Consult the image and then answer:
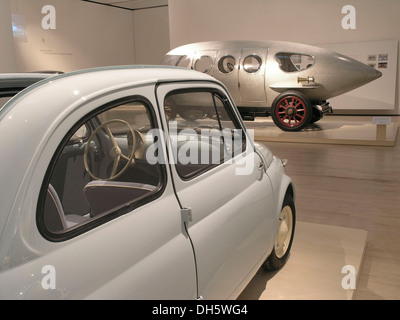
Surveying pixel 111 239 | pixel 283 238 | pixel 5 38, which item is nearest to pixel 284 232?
pixel 283 238

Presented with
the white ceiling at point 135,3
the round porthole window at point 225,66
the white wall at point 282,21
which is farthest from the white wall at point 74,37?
the round porthole window at point 225,66

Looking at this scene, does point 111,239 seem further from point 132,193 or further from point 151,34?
point 151,34

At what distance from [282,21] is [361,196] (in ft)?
30.8

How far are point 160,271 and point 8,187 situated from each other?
0.64 meters

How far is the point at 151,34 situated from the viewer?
1930 cm

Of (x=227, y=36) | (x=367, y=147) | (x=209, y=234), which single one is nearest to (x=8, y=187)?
(x=209, y=234)

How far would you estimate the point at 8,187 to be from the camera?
1147 mm

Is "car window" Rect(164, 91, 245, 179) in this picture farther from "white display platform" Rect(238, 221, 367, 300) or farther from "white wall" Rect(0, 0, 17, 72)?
"white wall" Rect(0, 0, 17, 72)

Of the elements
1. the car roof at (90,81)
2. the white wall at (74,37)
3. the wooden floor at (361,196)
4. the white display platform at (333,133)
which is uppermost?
the white wall at (74,37)

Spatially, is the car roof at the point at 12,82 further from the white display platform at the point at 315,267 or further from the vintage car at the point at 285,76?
the vintage car at the point at 285,76

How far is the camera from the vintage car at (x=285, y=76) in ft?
29.2

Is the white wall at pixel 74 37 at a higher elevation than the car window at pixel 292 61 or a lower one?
higher

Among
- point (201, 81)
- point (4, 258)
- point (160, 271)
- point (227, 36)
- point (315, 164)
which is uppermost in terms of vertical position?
point (227, 36)
